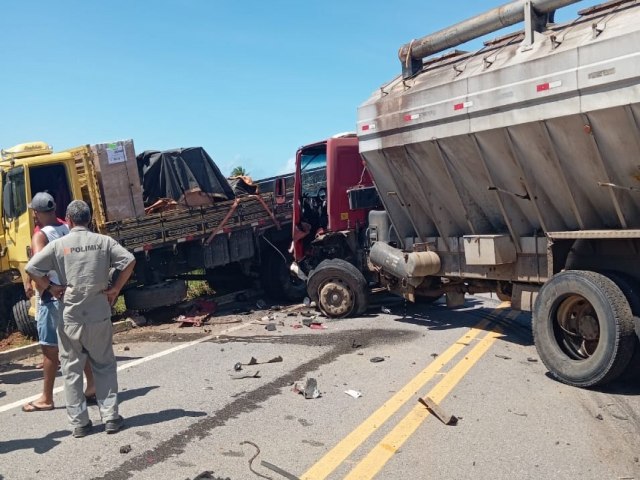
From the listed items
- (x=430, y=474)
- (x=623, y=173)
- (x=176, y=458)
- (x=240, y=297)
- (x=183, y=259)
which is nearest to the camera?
(x=430, y=474)

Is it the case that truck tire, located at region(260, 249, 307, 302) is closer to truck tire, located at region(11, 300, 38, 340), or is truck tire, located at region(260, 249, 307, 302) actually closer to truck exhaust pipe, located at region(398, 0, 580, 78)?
truck tire, located at region(11, 300, 38, 340)

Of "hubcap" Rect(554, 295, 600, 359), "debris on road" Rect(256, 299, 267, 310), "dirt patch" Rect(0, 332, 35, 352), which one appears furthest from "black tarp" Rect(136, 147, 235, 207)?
"hubcap" Rect(554, 295, 600, 359)

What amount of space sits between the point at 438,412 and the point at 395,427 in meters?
0.40

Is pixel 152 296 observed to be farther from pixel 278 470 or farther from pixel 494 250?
pixel 278 470

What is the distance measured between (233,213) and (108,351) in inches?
250

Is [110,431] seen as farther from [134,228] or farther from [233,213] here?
[233,213]

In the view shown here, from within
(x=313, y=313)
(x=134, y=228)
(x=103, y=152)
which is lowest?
(x=313, y=313)

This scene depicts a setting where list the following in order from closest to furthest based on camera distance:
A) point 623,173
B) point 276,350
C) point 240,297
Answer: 1. point 623,173
2. point 276,350
3. point 240,297

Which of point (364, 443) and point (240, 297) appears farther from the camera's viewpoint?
point (240, 297)

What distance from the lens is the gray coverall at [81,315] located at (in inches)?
186

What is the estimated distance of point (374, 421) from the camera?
484 centimetres

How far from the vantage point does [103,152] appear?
984cm

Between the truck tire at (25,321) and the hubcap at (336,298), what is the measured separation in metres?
4.25

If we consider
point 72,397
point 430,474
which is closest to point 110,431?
point 72,397
